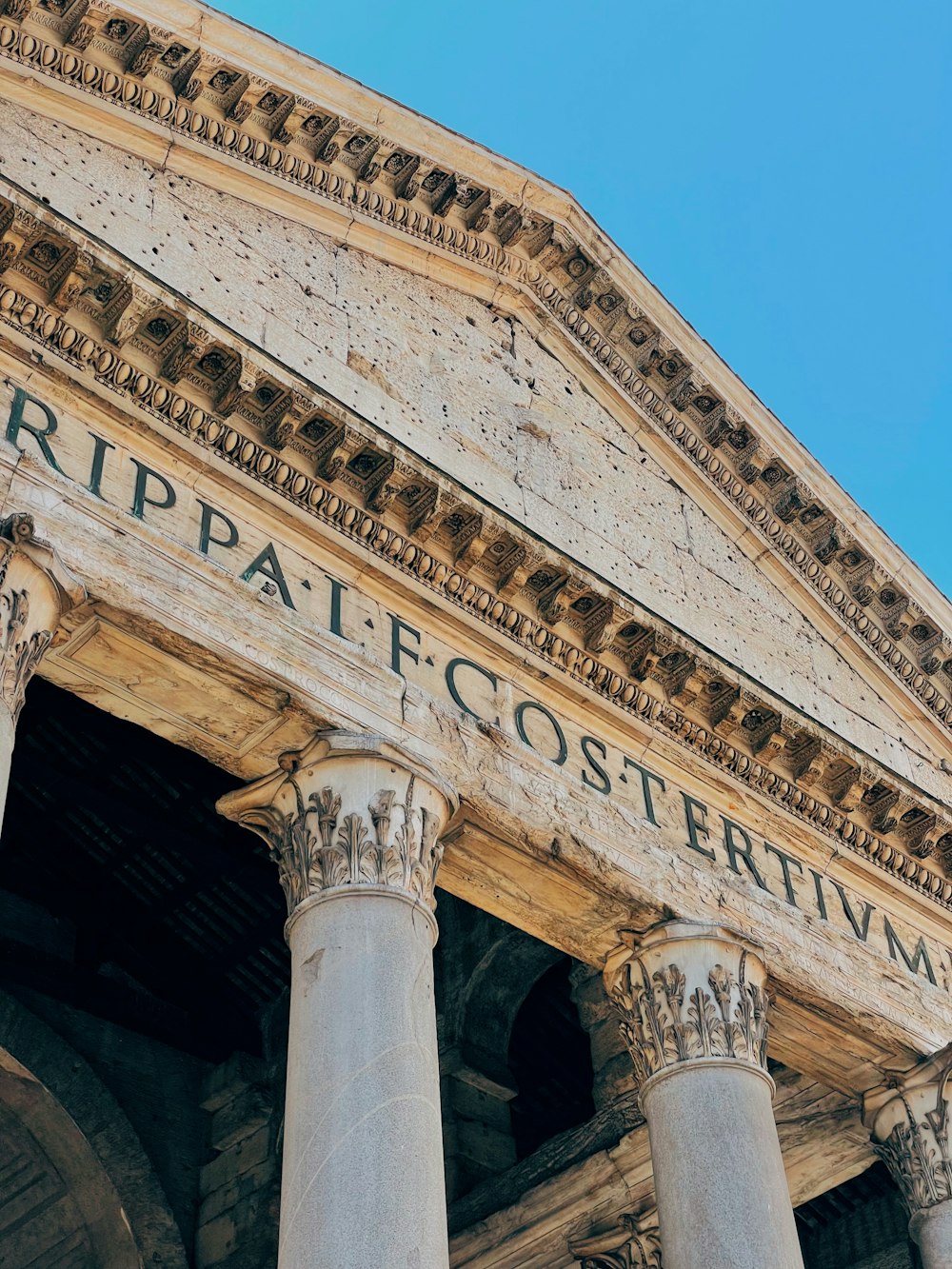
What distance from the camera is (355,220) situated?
38.6ft

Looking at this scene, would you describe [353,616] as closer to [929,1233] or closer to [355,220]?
[355,220]

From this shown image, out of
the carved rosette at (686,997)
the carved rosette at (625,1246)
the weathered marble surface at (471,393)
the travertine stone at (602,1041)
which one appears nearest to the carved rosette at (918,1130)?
the carved rosette at (686,997)

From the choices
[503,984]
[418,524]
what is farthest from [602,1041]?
[418,524]

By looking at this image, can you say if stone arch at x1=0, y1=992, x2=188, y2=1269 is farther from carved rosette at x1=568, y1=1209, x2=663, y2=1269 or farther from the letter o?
the letter o

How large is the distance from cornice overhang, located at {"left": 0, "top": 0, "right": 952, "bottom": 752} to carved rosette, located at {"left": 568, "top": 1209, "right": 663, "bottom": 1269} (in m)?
4.42

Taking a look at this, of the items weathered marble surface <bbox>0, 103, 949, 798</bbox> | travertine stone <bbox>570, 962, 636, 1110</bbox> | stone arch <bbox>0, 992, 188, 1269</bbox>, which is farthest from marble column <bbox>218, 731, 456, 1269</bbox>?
stone arch <bbox>0, 992, 188, 1269</bbox>

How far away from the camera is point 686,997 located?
9.97 meters

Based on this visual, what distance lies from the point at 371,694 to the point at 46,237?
8.69ft

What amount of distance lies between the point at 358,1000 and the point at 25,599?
2200 millimetres

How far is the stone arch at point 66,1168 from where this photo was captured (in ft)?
42.2

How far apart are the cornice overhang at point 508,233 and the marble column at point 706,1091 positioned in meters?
4.52

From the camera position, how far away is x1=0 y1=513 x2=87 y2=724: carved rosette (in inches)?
300

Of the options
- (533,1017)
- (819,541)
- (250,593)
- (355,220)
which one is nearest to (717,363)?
(819,541)

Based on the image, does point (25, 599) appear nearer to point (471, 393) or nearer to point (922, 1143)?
point (471, 393)
